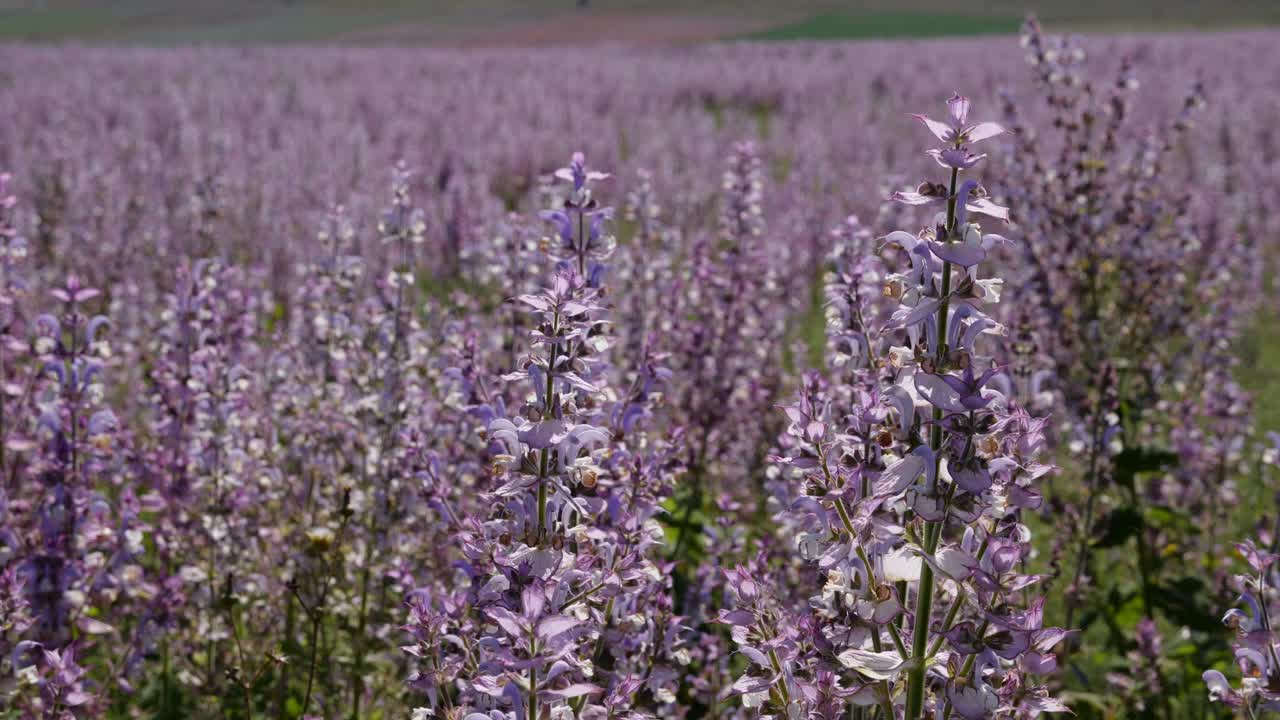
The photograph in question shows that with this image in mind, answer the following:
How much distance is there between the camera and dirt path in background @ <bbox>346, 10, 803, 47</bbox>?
4934cm

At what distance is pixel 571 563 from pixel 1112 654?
10.3ft

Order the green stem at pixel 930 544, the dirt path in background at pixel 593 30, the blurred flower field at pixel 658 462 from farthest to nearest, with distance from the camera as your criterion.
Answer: the dirt path in background at pixel 593 30 < the blurred flower field at pixel 658 462 < the green stem at pixel 930 544

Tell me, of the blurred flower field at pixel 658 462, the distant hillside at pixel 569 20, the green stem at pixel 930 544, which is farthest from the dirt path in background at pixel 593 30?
the green stem at pixel 930 544

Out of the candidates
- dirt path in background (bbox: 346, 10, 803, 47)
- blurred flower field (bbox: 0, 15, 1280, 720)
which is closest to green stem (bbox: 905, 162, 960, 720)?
blurred flower field (bbox: 0, 15, 1280, 720)

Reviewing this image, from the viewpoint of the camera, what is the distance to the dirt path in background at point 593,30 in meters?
49.3

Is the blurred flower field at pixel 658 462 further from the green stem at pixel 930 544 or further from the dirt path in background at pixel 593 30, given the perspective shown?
the dirt path in background at pixel 593 30

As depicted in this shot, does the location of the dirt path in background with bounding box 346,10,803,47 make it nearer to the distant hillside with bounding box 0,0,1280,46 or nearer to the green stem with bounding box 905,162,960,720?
the distant hillside with bounding box 0,0,1280,46

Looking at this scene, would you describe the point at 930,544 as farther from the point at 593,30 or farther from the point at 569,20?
the point at 569,20

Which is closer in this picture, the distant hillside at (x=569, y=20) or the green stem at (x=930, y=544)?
the green stem at (x=930, y=544)

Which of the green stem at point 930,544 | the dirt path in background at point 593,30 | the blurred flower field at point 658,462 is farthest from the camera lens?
the dirt path in background at point 593,30

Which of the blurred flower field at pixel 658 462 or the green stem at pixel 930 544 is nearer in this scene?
the green stem at pixel 930 544

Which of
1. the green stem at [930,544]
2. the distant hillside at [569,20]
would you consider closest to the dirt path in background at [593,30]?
the distant hillside at [569,20]

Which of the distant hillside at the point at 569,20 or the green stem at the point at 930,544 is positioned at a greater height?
the distant hillside at the point at 569,20

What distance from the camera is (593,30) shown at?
52.3 m
